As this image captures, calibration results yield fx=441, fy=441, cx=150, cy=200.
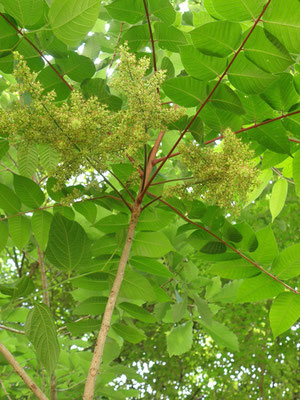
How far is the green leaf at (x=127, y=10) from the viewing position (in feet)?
5.45

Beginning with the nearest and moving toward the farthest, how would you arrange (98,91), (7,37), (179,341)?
(7,37), (98,91), (179,341)

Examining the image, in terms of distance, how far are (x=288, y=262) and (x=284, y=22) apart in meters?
0.91

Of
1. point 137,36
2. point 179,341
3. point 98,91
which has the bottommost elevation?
point 179,341

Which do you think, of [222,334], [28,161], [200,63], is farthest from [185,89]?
[222,334]

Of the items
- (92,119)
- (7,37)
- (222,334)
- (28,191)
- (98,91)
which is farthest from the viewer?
(222,334)

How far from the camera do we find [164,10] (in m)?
1.68

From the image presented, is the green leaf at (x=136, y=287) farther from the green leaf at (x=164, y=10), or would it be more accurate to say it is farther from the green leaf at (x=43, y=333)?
the green leaf at (x=164, y=10)

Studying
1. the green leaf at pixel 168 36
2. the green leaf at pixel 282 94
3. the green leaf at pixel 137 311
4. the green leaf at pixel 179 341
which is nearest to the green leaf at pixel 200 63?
the green leaf at pixel 282 94

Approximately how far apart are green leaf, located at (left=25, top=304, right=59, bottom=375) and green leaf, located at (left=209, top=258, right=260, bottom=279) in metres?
0.68

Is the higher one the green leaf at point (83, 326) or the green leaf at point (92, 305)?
the green leaf at point (92, 305)

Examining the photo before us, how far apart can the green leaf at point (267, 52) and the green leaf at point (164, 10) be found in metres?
0.45

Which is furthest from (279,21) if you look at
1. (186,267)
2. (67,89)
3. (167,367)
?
(167,367)

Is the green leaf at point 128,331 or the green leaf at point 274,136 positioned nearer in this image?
the green leaf at point 274,136

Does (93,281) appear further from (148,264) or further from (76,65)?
(76,65)
